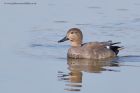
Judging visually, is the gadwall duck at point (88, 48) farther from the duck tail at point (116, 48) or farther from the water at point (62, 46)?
the water at point (62, 46)

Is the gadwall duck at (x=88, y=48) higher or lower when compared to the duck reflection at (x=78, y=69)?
higher

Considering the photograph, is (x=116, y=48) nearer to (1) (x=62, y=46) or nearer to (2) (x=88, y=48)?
(2) (x=88, y=48)

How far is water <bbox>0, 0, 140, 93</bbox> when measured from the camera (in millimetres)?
14516

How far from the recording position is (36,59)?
17.3 meters

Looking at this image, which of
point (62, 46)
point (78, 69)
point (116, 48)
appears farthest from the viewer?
point (62, 46)

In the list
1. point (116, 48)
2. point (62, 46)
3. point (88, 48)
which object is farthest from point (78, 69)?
point (62, 46)

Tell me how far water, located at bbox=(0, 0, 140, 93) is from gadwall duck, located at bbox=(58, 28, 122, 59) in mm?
290

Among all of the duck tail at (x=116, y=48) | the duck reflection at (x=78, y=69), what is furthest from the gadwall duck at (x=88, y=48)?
the duck reflection at (x=78, y=69)

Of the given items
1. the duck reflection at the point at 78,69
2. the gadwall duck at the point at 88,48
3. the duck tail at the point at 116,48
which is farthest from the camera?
the duck tail at the point at 116,48

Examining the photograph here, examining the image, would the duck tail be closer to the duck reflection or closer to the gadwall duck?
the gadwall duck

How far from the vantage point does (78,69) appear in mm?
16500

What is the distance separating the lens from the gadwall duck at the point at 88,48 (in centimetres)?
1853

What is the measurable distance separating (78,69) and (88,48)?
86.4 inches

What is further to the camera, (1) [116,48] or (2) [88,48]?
(1) [116,48]
